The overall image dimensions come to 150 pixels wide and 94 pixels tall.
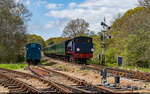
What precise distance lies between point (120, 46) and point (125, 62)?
3.48 metres

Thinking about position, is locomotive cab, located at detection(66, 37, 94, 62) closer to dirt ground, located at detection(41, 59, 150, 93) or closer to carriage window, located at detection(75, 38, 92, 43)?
carriage window, located at detection(75, 38, 92, 43)

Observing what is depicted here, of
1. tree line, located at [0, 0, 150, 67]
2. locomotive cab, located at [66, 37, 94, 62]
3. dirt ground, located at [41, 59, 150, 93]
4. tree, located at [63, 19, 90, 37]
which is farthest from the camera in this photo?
tree, located at [63, 19, 90, 37]

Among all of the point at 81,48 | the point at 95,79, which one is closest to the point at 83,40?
the point at 81,48

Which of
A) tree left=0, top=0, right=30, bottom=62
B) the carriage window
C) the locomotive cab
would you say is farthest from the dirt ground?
tree left=0, top=0, right=30, bottom=62

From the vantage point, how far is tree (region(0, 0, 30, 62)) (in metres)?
35.2

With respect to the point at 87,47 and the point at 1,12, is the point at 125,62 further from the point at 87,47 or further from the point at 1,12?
the point at 1,12

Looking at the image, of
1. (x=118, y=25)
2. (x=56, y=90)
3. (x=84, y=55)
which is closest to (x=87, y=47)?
(x=84, y=55)

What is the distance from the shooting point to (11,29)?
1410 inches

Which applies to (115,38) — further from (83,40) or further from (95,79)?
(95,79)

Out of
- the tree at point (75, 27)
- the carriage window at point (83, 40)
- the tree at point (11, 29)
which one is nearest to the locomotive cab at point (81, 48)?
the carriage window at point (83, 40)

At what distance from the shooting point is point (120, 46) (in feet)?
104

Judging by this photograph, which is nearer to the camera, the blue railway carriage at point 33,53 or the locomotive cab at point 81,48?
the locomotive cab at point 81,48

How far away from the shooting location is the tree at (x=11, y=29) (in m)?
35.2

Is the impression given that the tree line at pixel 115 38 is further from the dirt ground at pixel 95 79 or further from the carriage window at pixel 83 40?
the dirt ground at pixel 95 79
